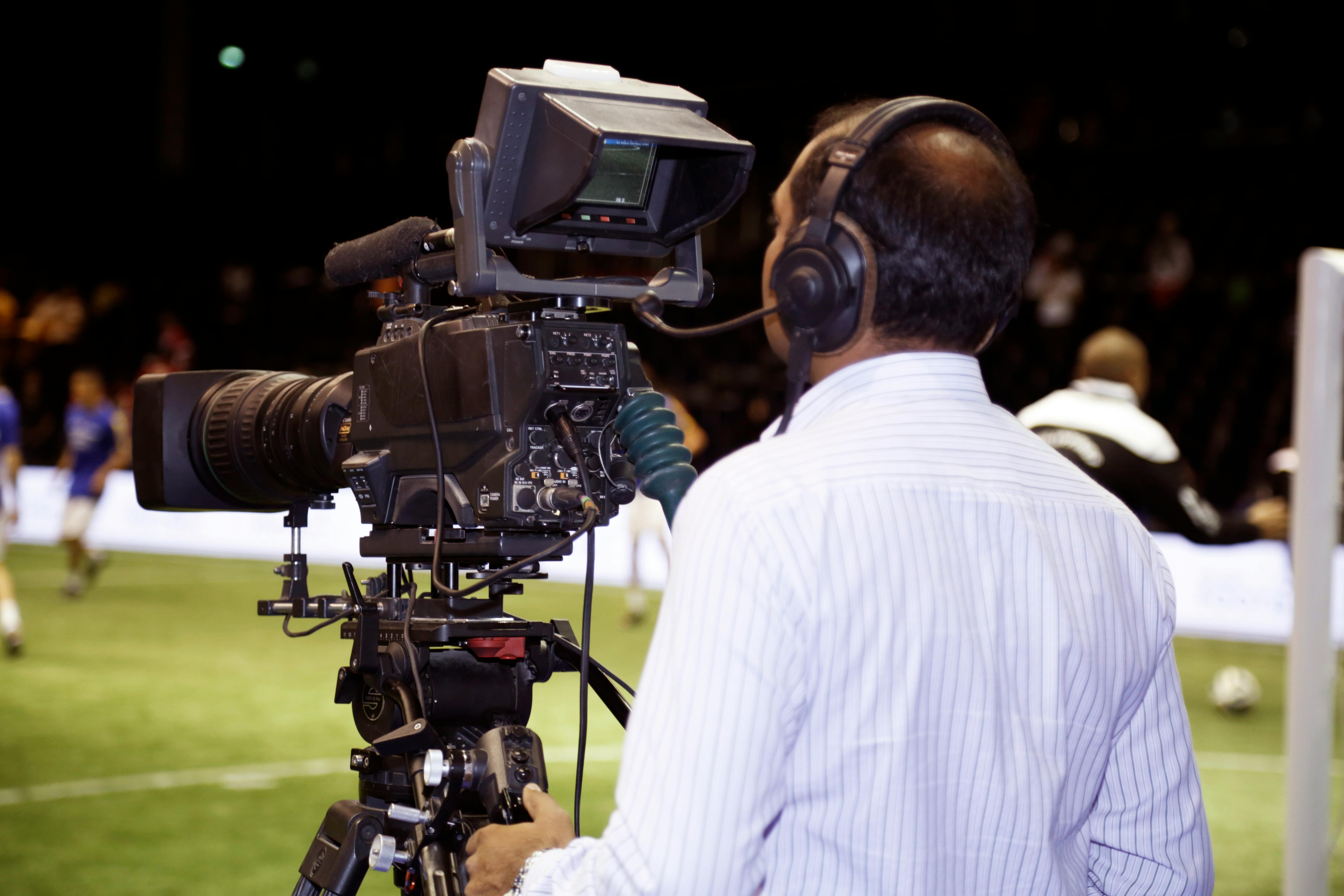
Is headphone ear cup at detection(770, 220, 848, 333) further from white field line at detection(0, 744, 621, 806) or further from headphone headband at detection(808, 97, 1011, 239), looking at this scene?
white field line at detection(0, 744, 621, 806)

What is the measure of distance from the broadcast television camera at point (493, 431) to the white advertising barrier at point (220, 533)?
921cm

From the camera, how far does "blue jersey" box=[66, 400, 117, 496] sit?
11.2 meters

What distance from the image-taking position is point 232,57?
18.7 meters

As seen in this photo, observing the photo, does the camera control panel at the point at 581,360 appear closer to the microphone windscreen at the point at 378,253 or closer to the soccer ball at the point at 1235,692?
the microphone windscreen at the point at 378,253

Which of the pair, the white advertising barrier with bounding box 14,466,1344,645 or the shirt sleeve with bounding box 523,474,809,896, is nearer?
the shirt sleeve with bounding box 523,474,809,896

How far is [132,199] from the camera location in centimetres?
1847

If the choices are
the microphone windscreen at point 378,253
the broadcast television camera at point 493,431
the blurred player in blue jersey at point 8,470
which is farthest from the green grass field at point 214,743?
the microphone windscreen at point 378,253

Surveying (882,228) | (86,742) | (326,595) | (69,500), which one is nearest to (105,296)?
(69,500)

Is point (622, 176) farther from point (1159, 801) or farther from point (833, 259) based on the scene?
point (1159, 801)

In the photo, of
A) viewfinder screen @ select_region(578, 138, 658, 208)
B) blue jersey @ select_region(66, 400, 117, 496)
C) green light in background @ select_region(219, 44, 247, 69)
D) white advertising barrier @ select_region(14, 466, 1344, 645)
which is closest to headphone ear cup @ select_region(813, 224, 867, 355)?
viewfinder screen @ select_region(578, 138, 658, 208)

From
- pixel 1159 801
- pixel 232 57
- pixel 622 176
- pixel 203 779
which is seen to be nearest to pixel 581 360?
pixel 622 176

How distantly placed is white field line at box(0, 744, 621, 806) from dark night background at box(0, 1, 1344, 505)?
6.66m

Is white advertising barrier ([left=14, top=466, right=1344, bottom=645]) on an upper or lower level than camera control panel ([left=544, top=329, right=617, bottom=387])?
lower

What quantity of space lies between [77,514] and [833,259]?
1108cm
